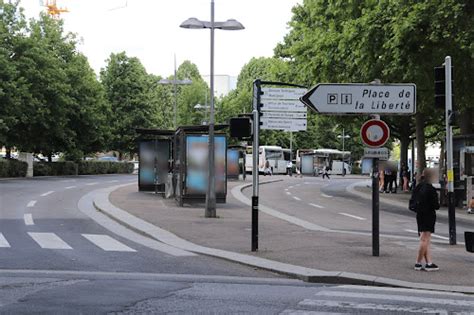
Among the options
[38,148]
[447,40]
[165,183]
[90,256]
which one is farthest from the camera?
[38,148]

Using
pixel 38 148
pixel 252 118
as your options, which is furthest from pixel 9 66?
pixel 252 118

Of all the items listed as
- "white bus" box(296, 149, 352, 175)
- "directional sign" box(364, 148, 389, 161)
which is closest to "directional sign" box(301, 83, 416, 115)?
"directional sign" box(364, 148, 389, 161)

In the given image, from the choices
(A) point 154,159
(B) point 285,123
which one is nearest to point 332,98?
(B) point 285,123

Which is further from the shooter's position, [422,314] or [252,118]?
[252,118]

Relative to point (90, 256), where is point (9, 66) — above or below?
above

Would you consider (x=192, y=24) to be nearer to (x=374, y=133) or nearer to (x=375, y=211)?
(x=374, y=133)

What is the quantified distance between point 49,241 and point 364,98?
7.51m

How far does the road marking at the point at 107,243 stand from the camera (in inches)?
532

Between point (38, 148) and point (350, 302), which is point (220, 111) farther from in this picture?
point (350, 302)

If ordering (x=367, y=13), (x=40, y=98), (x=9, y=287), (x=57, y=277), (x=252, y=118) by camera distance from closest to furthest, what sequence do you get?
(x=9, y=287) < (x=57, y=277) < (x=252, y=118) < (x=367, y=13) < (x=40, y=98)

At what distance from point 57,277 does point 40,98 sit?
126 feet

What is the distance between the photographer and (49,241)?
47.0ft

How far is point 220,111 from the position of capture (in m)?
81.2

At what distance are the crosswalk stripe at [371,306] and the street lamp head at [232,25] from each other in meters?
12.8
